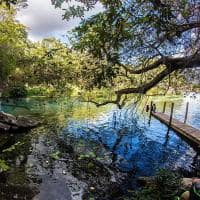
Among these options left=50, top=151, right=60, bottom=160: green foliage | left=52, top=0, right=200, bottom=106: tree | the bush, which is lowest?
left=50, top=151, right=60, bottom=160: green foliage

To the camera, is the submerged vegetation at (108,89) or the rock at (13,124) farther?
the rock at (13,124)

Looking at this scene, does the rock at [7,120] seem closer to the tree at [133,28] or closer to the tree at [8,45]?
the tree at [8,45]

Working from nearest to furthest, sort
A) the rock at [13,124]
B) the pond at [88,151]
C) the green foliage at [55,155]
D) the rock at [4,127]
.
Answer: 1. the pond at [88,151]
2. the green foliage at [55,155]
3. the rock at [4,127]
4. the rock at [13,124]

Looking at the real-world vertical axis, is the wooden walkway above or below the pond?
above

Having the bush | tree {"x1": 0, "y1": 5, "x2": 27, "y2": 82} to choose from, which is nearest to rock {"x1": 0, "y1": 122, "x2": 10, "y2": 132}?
tree {"x1": 0, "y1": 5, "x2": 27, "y2": 82}

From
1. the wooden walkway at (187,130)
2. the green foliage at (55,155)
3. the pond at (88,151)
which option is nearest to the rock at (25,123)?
the pond at (88,151)

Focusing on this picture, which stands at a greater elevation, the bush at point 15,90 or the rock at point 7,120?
the bush at point 15,90

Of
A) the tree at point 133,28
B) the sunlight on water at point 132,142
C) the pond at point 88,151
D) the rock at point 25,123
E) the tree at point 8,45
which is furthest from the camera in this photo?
the rock at point 25,123

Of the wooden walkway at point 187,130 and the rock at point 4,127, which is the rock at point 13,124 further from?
the wooden walkway at point 187,130

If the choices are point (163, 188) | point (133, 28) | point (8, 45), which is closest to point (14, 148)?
point (163, 188)

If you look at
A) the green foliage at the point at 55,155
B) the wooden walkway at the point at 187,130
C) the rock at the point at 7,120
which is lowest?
the green foliage at the point at 55,155

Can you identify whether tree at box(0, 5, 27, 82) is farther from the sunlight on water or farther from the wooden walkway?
the wooden walkway

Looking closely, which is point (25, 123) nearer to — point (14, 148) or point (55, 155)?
point (14, 148)

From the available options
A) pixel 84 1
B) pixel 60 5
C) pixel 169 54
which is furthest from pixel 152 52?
pixel 60 5
